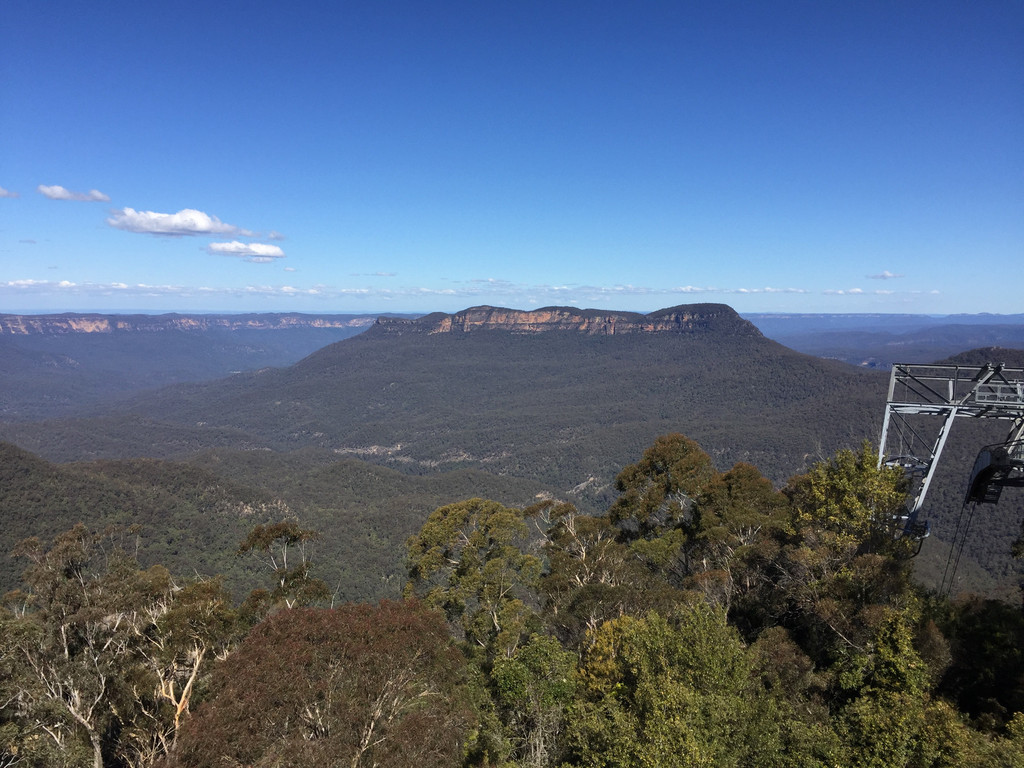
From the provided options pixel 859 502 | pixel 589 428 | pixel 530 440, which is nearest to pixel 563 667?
pixel 859 502

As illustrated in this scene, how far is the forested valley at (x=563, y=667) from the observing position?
946 centimetres

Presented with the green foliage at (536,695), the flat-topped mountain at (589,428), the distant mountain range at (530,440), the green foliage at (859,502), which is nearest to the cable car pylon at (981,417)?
the green foliage at (859,502)

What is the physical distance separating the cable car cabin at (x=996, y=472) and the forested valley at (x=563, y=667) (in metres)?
1.73

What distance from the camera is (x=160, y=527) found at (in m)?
65.0

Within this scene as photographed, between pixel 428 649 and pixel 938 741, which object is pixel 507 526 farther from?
pixel 938 741

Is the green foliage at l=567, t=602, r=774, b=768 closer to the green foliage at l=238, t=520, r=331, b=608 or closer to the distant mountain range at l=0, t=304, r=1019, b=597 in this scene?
the green foliage at l=238, t=520, r=331, b=608

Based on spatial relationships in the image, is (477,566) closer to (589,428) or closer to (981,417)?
(981,417)

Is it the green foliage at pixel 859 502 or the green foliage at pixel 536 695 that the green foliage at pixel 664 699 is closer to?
the green foliage at pixel 536 695

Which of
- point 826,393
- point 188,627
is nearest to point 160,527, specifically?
point 188,627

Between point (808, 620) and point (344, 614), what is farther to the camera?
point (808, 620)

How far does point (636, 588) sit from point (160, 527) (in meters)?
66.4

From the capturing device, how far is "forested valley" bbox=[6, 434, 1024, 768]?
9461mm

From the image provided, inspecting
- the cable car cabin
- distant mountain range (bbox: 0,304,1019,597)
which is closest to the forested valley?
the cable car cabin

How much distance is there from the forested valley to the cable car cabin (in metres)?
1.73
